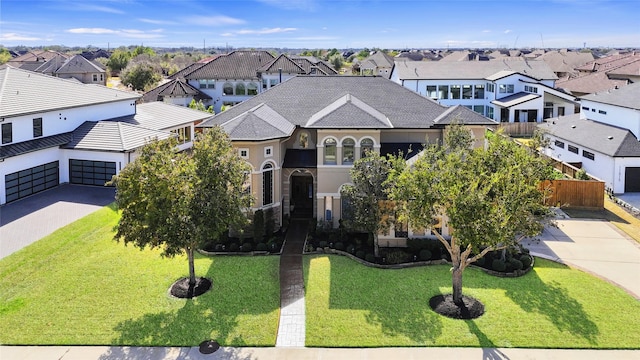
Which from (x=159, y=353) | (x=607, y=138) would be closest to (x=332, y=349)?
(x=159, y=353)

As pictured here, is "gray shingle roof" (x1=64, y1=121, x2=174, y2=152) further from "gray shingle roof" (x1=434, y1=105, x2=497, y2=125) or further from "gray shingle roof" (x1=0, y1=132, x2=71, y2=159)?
"gray shingle roof" (x1=434, y1=105, x2=497, y2=125)

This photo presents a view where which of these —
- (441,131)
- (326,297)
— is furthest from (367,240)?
(441,131)

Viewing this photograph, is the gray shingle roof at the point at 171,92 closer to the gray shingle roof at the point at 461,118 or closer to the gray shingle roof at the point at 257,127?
the gray shingle roof at the point at 257,127

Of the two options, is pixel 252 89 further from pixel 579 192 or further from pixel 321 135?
pixel 579 192

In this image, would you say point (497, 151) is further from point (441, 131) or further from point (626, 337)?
point (626, 337)

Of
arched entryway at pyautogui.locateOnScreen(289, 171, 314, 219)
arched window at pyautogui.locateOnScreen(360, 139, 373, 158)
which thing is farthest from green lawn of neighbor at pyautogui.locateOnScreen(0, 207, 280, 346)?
arched window at pyautogui.locateOnScreen(360, 139, 373, 158)

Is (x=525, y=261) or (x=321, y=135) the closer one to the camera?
(x=525, y=261)

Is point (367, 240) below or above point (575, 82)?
below
